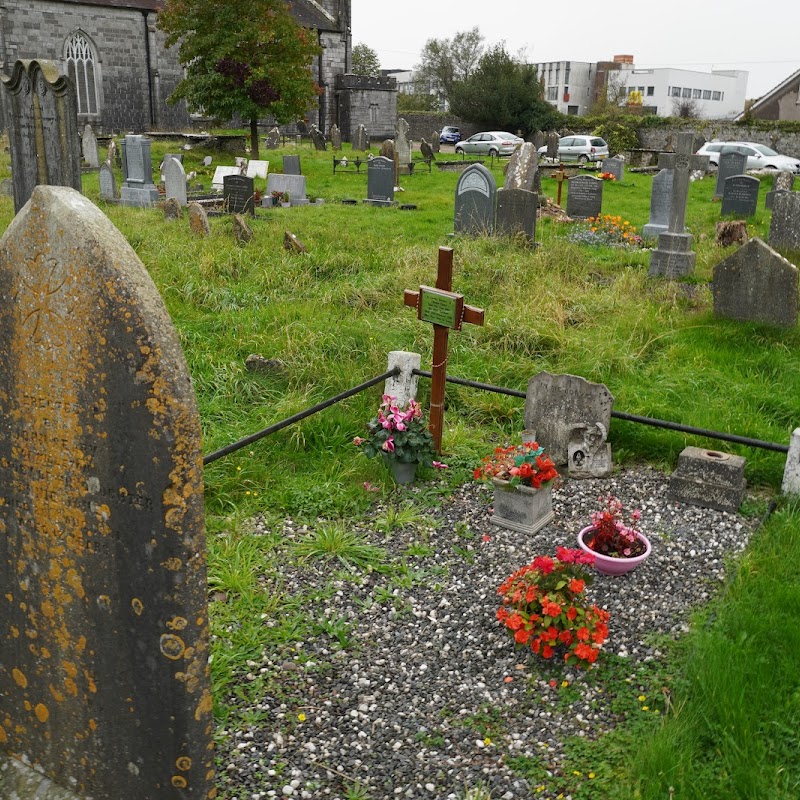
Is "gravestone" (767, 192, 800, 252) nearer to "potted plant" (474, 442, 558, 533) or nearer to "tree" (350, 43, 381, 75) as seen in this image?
"potted plant" (474, 442, 558, 533)

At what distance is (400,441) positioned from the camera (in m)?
5.59

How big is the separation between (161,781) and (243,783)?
1.06 metres

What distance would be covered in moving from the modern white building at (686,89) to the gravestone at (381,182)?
65.7 metres

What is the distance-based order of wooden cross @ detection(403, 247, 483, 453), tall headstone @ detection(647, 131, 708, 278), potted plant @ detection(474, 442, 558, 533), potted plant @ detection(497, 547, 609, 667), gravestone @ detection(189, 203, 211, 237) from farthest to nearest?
gravestone @ detection(189, 203, 211, 237), tall headstone @ detection(647, 131, 708, 278), wooden cross @ detection(403, 247, 483, 453), potted plant @ detection(474, 442, 558, 533), potted plant @ detection(497, 547, 609, 667)

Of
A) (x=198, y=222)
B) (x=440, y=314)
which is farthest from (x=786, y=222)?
(x=198, y=222)

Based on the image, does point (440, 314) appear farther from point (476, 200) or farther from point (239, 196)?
point (239, 196)

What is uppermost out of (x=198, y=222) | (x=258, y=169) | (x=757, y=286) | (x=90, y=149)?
(x=90, y=149)

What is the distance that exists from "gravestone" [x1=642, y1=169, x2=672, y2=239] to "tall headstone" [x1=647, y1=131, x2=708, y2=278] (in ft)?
8.35

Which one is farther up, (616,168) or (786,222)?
(616,168)

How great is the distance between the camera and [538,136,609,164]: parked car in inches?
1384

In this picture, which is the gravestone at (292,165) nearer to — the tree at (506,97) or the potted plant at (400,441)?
the potted plant at (400,441)

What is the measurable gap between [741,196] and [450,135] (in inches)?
1254

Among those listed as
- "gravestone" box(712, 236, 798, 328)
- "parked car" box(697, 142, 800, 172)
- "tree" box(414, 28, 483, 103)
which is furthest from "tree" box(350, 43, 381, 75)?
"gravestone" box(712, 236, 798, 328)

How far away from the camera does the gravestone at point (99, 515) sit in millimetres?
1932
